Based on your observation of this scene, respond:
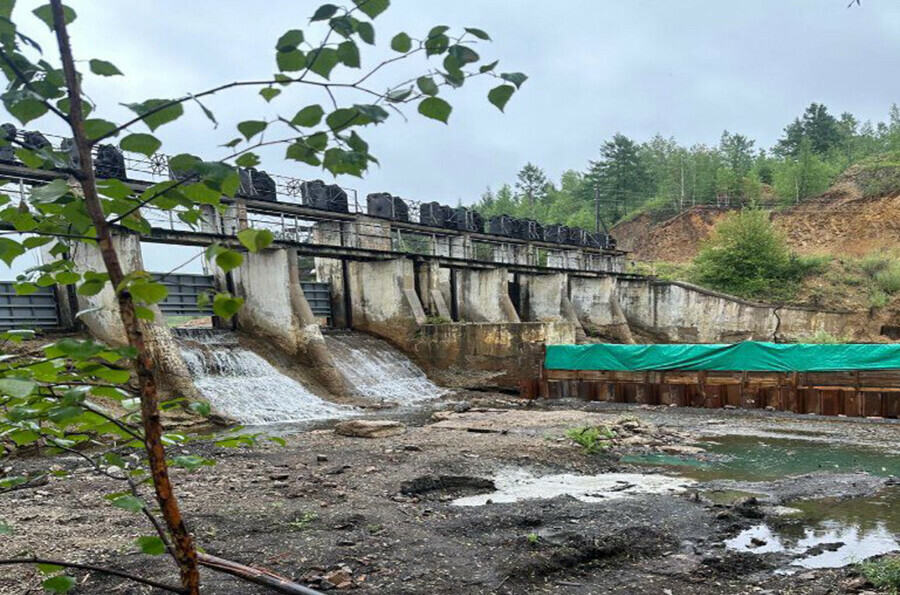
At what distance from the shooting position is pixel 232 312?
1.21 meters

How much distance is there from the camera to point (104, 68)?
1189mm

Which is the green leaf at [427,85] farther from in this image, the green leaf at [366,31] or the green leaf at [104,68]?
the green leaf at [104,68]

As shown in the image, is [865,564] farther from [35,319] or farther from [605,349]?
[35,319]

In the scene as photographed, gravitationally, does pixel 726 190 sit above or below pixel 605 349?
above

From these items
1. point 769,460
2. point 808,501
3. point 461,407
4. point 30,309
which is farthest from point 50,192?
point 30,309

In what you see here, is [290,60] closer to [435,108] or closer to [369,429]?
[435,108]

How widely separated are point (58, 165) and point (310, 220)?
23635 mm

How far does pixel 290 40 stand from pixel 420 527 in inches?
228

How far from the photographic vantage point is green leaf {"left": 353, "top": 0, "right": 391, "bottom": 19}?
1.13 metres

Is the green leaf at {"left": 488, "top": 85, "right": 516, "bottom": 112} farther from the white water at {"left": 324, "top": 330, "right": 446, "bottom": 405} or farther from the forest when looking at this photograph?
the forest

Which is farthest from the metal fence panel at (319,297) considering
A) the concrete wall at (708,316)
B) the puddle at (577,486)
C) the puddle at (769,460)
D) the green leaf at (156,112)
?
the green leaf at (156,112)

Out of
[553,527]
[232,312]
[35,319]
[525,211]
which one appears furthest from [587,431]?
[525,211]

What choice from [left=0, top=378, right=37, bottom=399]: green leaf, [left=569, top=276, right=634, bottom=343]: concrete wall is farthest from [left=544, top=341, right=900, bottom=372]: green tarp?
[left=0, top=378, right=37, bottom=399]: green leaf

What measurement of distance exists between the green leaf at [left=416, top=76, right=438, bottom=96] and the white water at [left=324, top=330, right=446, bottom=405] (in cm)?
1833
